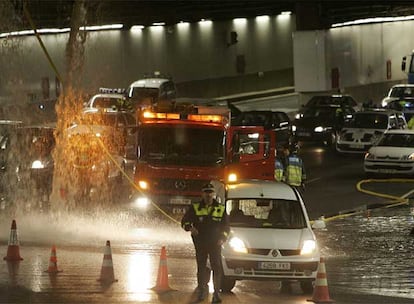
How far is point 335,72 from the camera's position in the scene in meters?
56.8

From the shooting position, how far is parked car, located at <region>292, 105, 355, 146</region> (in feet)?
141

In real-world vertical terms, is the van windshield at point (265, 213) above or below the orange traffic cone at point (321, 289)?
above

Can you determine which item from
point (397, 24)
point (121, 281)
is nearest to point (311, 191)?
point (121, 281)

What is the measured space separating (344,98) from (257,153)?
71.8 feet

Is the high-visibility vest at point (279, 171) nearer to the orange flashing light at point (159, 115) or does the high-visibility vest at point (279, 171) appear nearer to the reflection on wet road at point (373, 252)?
the reflection on wet road at point (373, 252)

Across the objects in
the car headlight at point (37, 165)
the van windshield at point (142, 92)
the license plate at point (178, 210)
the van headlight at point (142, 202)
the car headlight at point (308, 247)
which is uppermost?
the van windshield at point (142, 92)

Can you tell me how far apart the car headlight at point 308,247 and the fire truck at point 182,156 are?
23.9ft

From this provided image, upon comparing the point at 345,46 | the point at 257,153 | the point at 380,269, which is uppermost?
the point at 345,46

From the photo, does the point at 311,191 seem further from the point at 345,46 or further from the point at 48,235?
the point at 345,46

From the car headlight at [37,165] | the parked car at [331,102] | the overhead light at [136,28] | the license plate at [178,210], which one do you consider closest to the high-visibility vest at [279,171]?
the license plate at [178,210]

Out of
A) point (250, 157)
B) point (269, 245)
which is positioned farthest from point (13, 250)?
point (250, 157)

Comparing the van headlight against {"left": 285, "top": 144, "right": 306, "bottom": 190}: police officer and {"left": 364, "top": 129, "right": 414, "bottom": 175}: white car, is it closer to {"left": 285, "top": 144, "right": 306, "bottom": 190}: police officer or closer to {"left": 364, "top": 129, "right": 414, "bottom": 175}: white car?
{"left": 285, "top": 144, "right": 306, "bottom": 190}: police officer

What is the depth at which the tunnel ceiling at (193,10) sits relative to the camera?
47.2m

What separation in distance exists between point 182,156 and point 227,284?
7.58m
